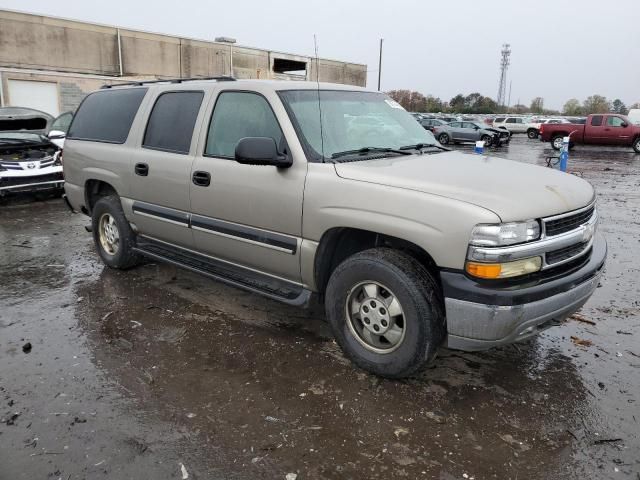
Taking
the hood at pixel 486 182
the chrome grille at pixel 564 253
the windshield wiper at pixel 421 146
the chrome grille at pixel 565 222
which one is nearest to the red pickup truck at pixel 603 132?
the windshield wiper at pixel 421 146

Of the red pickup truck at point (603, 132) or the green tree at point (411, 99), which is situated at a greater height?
the green tree at point (411, 99)

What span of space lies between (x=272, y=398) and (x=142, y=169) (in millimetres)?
2599

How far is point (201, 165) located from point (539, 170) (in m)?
2.57

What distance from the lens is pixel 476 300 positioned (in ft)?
9.29

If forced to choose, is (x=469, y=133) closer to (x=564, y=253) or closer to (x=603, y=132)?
(x=603, y=132)

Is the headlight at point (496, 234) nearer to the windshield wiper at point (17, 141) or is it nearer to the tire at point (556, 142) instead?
the windshield wiper at point (17, 141)

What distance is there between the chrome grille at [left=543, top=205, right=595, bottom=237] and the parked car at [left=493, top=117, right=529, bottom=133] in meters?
38.2

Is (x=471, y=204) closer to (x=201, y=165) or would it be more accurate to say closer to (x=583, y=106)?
(x=201, y=165)

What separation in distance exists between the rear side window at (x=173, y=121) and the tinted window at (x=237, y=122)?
0.27 metres

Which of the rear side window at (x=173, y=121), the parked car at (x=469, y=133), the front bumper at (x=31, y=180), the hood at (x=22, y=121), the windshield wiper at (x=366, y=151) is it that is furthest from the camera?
the parked car at (x=469, y=133)

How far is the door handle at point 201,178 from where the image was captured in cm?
411

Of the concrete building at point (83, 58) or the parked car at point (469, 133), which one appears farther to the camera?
the parked car at point (469, 133)

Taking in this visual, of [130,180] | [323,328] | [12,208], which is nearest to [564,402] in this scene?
[323,328]

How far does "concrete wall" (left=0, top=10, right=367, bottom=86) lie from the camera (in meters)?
28.2
